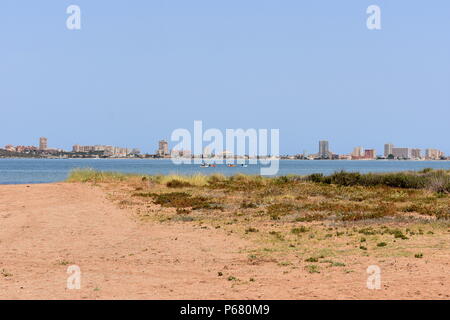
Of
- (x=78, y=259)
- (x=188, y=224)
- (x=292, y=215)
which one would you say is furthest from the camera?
(x=292, y=215)

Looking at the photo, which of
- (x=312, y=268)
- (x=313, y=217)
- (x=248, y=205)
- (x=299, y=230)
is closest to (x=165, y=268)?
(x=312, y=268)

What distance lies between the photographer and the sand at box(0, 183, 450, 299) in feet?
36.4

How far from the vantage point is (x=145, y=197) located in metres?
35.4

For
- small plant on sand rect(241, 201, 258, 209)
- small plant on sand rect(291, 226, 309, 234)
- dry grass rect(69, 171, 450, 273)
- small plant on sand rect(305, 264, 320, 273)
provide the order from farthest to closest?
small plant on sand rect(241, 201, 258, 209) → small plant on sand rect(291, 226, 309, 234) → dry grass rect(69, 171, 450, 273) → small plant on sand rect(305, 264, 320, 273)

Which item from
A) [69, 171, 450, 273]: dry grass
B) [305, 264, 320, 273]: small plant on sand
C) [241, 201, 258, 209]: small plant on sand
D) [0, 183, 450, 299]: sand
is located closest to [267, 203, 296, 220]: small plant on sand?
[69, 171, 450, 273]: dry grass

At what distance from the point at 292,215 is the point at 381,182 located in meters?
22.8

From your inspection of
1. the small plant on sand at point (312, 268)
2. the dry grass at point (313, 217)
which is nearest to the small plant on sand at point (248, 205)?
the dry grass at point (313, 217)

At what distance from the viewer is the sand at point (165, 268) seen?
11094 mm

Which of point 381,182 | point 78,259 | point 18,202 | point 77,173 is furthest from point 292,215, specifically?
point 77,173

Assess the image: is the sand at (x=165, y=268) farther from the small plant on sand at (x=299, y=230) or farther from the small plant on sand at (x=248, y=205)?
the small plant on sand at (x=248, y=205)

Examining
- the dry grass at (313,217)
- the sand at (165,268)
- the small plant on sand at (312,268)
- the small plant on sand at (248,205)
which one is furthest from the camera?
the small plant on sand at (248,205)

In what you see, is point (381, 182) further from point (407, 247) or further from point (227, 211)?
point (407, 247)

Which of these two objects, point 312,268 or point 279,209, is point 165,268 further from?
point 279,209

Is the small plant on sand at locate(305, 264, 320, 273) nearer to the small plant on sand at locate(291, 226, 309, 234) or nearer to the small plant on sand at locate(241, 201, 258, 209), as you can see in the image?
the small plant on sand at locate(291, 226, 309, 234)
